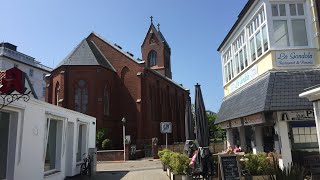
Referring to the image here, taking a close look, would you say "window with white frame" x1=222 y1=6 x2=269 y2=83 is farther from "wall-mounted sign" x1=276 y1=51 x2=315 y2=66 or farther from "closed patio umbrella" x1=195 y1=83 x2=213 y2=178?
"closed patio umbrella" x1=195 y1=83 x2=213 y2=178

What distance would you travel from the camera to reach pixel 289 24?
1489 centimetres

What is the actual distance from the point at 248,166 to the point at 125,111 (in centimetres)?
3210

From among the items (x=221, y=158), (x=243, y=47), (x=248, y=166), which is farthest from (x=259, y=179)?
(x=243, y=47)

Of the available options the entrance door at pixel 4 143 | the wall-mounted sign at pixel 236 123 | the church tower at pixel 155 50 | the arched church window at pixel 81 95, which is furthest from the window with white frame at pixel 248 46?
the church tower at pixel 155 50

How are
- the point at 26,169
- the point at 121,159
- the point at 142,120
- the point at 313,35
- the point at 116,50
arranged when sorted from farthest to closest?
the point at 116,50
the point at 142,120
the point at 121,159
the point at 313,35
the point at 26,169

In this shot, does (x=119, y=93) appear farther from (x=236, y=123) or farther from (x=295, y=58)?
(x=295, y=58)

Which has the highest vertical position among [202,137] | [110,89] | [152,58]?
[152,58]

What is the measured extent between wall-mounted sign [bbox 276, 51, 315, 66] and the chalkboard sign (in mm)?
5733

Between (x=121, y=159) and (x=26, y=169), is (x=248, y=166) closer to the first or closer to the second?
(x=26, y=169)

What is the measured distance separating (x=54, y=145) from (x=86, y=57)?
29408 mm

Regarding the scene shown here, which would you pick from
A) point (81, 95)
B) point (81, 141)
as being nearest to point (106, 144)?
point (81, 95)

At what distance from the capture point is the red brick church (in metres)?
40.1

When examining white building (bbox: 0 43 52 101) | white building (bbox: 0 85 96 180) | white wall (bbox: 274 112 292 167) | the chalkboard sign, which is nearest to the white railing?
white building (bbox: 0 43 52 101)

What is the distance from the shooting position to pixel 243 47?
19.0 metres
